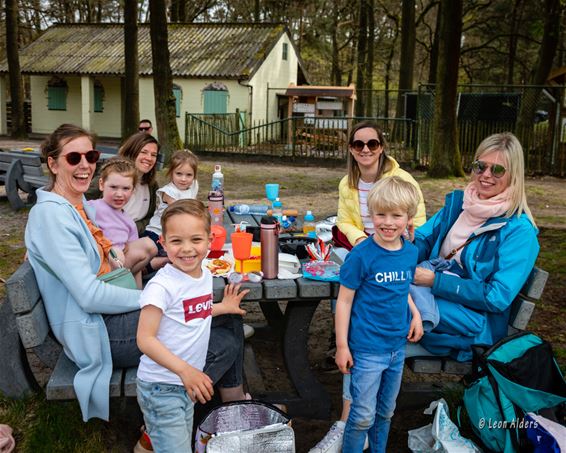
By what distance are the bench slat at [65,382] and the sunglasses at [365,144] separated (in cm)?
201

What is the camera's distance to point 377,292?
8.80 feet

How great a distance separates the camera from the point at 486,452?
2.88 metres

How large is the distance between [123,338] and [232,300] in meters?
0.53

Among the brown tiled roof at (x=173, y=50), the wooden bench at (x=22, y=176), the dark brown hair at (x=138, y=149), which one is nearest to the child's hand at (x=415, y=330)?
the dark brown hair at (x=138, y=149)

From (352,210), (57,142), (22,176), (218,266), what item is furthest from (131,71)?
(218,266)

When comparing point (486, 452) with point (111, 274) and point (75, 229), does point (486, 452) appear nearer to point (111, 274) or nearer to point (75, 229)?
point (111, 274)

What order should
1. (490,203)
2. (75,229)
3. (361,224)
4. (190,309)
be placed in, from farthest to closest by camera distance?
(361,224)
(490,203)
(75,229)
(190,309)

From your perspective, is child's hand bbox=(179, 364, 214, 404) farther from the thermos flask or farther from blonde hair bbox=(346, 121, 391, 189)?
blonde hair bbox=(346, 121, 391, 189)

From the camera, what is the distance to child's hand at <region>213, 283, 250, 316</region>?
283 cm

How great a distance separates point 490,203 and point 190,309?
1663 mm

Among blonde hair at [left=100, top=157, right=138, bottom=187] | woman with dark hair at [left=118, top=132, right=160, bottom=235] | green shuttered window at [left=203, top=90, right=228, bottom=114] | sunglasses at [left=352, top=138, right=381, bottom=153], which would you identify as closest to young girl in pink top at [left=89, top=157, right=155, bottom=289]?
blonde hair at [left=100, top=157, right=138, bottom=187]

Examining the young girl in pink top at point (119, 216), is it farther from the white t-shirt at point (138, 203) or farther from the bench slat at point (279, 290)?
the bench slat at point (279, 290)

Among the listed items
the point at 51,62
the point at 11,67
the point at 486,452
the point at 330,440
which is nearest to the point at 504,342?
the point at 486,452

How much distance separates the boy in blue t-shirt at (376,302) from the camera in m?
2.65
